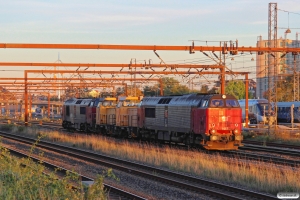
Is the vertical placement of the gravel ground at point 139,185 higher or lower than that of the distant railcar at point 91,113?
lower

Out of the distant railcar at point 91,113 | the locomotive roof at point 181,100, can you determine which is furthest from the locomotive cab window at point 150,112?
the distant railcar at point 91,113

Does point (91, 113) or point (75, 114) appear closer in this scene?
point (91, 113)

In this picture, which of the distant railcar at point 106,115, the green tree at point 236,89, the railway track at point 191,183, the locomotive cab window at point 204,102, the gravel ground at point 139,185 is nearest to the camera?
the railway track at point 191,183

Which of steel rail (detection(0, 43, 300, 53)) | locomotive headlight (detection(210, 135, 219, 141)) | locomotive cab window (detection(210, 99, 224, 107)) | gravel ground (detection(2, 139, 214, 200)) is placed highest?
steel rail (detection(0, 43, 300, 53))

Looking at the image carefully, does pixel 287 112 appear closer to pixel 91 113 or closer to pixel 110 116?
pixel 91 113

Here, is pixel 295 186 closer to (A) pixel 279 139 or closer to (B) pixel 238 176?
(B) pixel 238 176

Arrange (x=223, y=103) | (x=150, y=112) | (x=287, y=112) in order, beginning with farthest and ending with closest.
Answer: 1. (x=287, y=112)
2. (x=150, y=112)
3. (x=223, y=103)

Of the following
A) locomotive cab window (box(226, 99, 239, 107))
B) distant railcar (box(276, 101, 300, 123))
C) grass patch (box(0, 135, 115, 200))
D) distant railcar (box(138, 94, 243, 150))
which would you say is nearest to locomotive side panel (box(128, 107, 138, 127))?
distant railcar (box(138, 94, 243, 150))

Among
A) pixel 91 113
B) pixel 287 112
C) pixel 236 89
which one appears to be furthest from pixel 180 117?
pixel 236 89

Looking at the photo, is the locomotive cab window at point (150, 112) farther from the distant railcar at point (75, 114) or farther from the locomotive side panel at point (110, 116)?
the distant railcar at point (75, 114)

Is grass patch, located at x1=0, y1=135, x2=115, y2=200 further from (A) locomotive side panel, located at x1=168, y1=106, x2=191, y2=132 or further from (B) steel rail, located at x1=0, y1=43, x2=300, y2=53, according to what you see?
(B) steel rail, located at x1=0, y1=43, x2=300, y2=53

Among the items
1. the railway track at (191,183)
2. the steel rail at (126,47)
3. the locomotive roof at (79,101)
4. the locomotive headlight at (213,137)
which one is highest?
the steel rail at (126,47)

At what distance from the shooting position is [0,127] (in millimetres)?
67938

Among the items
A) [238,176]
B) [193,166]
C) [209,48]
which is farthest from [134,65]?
[238,176]
